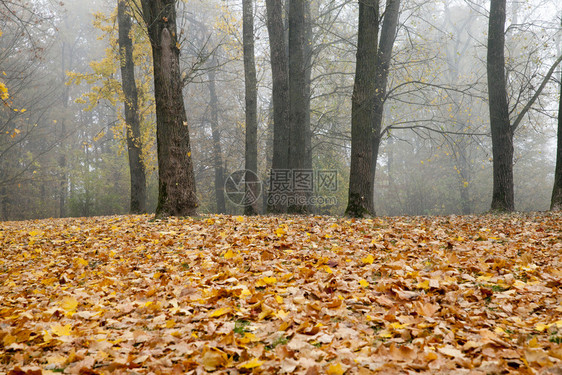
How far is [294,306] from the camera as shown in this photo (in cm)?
281

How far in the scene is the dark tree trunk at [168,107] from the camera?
720 centimetres

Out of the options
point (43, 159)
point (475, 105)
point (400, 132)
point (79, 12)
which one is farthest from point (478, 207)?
point (79, 12)

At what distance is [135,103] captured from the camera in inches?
492

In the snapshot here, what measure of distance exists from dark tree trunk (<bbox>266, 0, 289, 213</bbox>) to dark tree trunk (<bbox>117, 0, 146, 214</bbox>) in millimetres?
4535

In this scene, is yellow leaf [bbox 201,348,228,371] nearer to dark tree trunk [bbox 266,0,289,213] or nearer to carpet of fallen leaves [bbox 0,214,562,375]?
carpet of fallen leaves [bbox 0,214,562,375]

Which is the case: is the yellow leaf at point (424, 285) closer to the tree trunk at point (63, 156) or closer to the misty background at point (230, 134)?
the misty background at point (230, 134)

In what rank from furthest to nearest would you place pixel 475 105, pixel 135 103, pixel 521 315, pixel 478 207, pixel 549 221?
pixel 475 105 < pixel 478 207 < pixel 135 103 < pixel 549 221 < pixel 521 315

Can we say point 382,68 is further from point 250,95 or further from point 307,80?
point 250,95

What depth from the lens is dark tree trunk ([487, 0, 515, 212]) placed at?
9.20m

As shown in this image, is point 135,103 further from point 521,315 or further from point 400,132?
point 400,132

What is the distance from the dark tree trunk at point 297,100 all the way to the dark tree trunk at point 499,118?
4.54m

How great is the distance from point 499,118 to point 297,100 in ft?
15.8

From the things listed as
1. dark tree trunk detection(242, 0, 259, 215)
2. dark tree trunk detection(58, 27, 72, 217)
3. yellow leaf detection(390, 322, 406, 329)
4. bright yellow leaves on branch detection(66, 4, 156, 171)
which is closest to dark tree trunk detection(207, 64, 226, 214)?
bright yellow leaves on branch detection(66, 4, 156, 171)

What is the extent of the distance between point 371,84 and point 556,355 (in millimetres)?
6481
